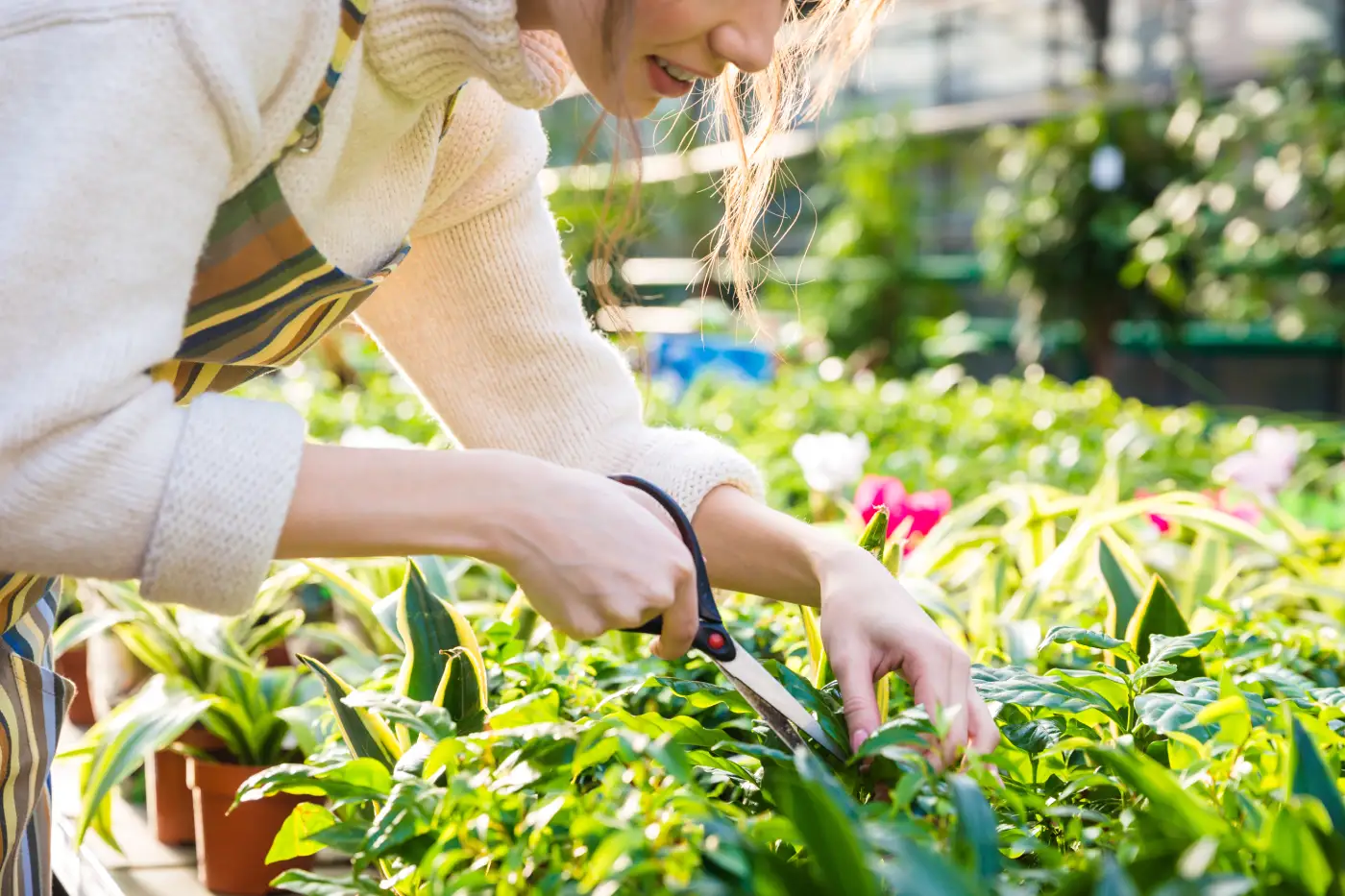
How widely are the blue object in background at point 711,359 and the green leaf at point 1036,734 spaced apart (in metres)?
4.09

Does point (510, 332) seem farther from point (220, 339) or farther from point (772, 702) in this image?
point (772, 702)

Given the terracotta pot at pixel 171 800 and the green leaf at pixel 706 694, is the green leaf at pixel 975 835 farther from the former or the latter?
the terracotta pot at pixel 171 800

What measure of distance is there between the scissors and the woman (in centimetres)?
3

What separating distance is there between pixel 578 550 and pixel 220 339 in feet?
1.16

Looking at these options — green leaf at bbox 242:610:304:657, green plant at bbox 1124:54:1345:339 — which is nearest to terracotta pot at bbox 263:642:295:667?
green leaf at bbox 242:610:304:657

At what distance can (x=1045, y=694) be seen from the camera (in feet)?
3.22

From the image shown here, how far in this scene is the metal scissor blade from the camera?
0.94 metres

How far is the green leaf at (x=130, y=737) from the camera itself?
135cm

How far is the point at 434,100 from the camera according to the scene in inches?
40.8

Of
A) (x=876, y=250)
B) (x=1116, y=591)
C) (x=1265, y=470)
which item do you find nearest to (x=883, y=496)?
(x=1116, y=591)

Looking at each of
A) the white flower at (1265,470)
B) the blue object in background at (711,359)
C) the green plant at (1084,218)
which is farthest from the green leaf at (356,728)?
the green plant at (1084,218)

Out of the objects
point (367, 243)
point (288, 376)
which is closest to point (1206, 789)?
point (367, 243)

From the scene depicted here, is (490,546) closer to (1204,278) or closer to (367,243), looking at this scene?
(367,243)

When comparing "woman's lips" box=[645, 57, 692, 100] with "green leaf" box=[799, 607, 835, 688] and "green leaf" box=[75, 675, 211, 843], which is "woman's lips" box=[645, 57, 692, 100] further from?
"green leaf" box=[75, 675, 211, 843]
